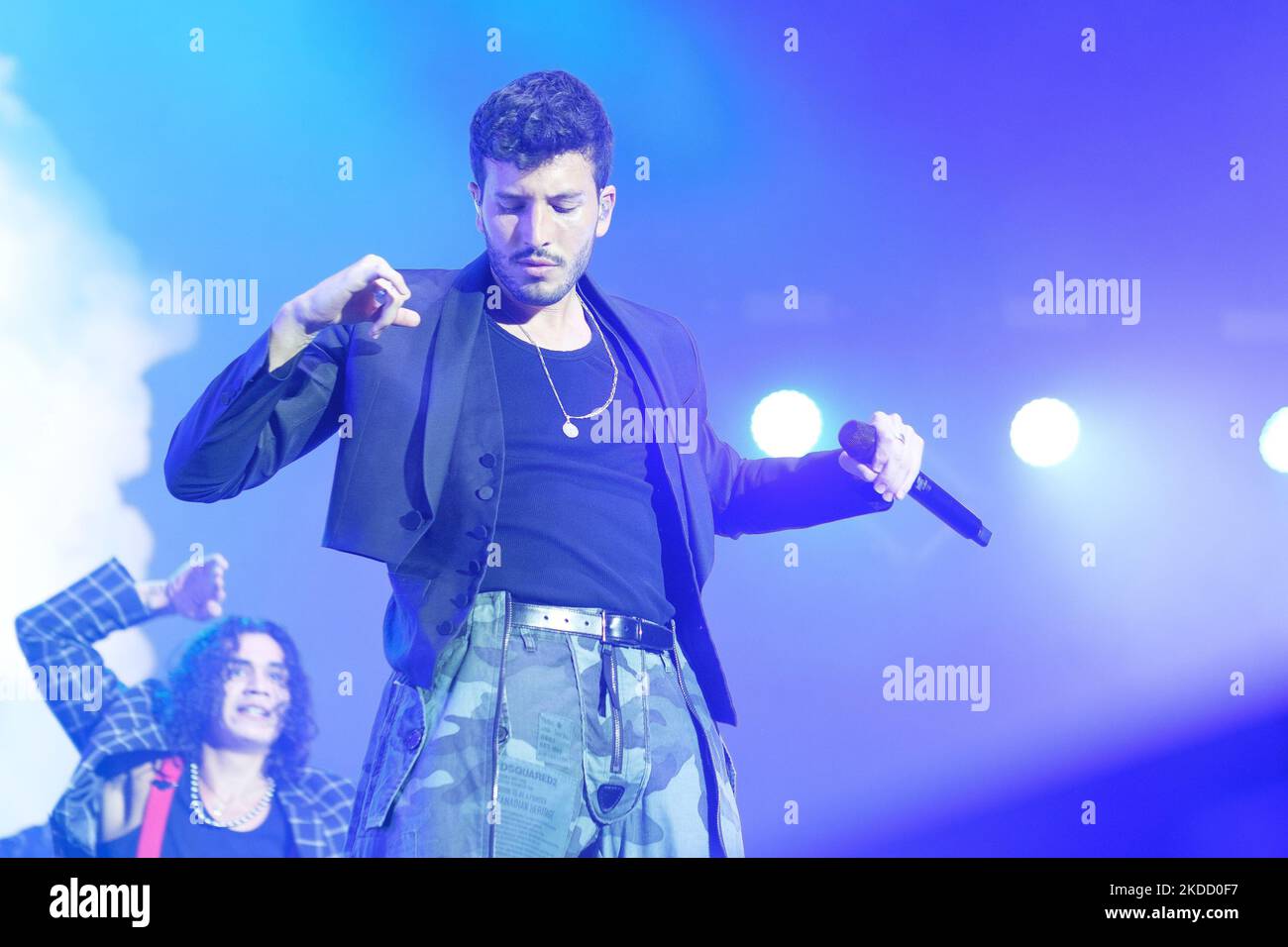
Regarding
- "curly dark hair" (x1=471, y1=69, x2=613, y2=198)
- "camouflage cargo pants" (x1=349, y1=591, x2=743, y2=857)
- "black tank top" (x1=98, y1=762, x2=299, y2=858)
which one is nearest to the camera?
"camouflage cargo pants" (x1=349, y1=591, x2=743, y2=857)

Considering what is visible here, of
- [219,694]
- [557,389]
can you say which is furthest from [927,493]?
[219,694]

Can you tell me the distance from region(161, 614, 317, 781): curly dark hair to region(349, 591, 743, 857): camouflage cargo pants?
1.57 ft

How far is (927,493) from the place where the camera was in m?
2.35

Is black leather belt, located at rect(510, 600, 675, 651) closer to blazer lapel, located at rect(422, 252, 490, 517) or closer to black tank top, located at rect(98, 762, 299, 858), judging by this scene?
blazer lapel, located at rect(422, 252, 490, 517)

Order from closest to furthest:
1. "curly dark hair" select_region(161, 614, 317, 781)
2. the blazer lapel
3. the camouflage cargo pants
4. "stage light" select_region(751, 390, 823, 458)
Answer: the camouflage cargo pants, the blazer lapel, "curly dark hair" select_region(161, 614, 317, 781), "stage light" select_region(751, 390, 823, 458)

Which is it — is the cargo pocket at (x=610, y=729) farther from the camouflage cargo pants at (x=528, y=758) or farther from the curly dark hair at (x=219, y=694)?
the curly dark hair at (x=219, y=694)

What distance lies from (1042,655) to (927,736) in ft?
0.89

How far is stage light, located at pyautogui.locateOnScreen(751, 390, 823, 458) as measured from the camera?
2627 mm

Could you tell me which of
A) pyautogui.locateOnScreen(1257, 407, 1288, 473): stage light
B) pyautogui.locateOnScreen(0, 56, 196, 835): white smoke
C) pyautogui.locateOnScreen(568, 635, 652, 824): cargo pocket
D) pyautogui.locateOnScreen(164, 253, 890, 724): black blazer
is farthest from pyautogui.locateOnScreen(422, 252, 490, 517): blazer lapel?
pyautogui.locateOnScreen(1257, 407, 1288, 473): stage light

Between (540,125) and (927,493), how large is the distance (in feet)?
2.94

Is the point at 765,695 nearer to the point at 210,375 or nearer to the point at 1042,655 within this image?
the point at 1042,655

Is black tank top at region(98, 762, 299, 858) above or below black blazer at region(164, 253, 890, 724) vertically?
below

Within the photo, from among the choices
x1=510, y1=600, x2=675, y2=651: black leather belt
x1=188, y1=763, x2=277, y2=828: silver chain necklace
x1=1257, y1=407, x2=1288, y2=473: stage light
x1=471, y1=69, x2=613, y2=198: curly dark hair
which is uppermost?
x1=471, y1=69, x2=613, y2=198: curly dark hair
